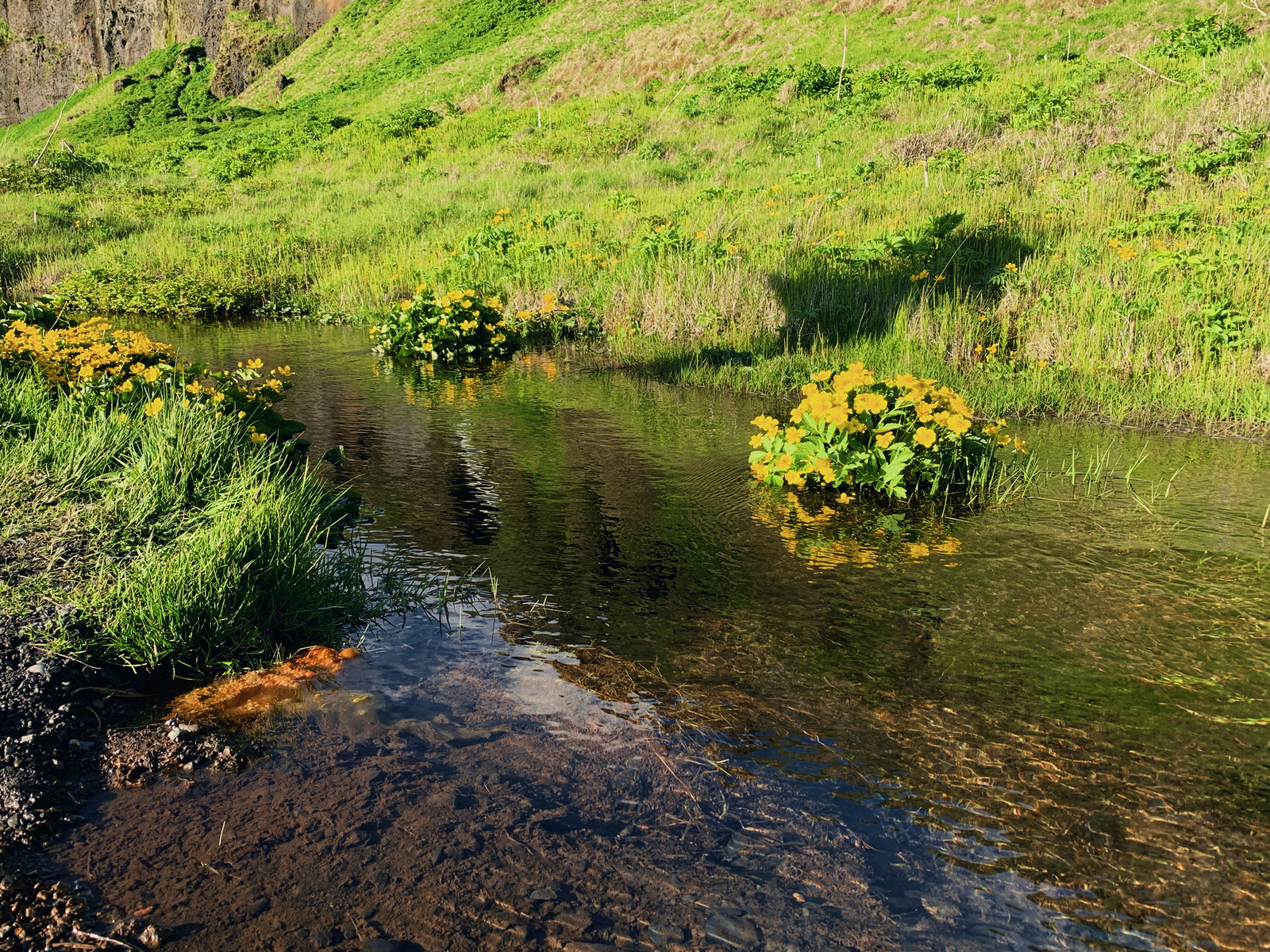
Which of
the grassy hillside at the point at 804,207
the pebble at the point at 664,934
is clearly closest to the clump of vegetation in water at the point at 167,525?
the pebble at the point at 664,934

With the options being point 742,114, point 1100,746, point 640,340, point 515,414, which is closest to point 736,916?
point 1100,746

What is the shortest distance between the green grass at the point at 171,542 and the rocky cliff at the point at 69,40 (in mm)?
73636

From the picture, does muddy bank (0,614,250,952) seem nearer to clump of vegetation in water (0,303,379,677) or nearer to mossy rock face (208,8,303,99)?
clump of vegetation in water (0,303,379,677)

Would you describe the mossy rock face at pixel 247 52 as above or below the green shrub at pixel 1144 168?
above

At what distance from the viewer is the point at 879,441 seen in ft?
17.0

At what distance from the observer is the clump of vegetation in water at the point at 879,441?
201 inches

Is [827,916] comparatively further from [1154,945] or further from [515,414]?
[515,414]

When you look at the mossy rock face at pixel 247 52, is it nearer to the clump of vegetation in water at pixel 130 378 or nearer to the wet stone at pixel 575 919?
the clump of vegetation in water at pixel 130 378

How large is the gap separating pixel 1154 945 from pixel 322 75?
53.2m

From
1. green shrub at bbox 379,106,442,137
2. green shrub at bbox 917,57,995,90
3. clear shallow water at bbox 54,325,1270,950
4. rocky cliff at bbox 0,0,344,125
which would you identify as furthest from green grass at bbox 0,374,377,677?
rocky cliff at bbox 0,0,344,125

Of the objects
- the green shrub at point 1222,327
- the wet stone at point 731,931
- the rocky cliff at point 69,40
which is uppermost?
the rocky cliff at point 69,40

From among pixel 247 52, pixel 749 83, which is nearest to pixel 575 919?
pixel 749 83

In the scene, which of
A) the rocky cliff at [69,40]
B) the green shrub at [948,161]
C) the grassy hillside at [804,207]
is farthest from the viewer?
the rocky cliff at [69,40]

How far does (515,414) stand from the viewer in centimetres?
750
